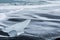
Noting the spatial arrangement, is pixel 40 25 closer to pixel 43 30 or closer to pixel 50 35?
pixel 43 30

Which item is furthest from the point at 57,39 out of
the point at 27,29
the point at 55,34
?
the point at 27,29

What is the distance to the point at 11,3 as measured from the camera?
2041 millimetres

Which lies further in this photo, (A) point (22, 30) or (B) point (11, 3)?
(B) point (11, 3)

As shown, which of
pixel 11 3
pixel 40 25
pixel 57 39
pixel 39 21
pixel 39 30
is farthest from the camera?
pixel 11 3

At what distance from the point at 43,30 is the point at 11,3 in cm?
123

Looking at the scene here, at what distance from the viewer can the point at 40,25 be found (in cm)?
107

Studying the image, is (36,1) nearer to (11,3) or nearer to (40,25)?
(11,3)

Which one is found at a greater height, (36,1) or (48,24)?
(36,1)

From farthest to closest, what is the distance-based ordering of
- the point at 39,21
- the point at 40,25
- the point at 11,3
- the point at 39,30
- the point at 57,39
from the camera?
the point at 11,3 → the point at 39,21 → the point at 40,25 → the point at 39,30 → the point at 57,39

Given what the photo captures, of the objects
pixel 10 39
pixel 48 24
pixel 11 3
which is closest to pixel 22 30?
pixel 10 39

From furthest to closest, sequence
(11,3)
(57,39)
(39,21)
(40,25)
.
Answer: (11,3)
(39,21)
(40,25)
(57,39)

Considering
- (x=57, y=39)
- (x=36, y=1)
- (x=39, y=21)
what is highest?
(x=36, y=1)

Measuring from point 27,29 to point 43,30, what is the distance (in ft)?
0.44

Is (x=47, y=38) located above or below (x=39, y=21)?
below
